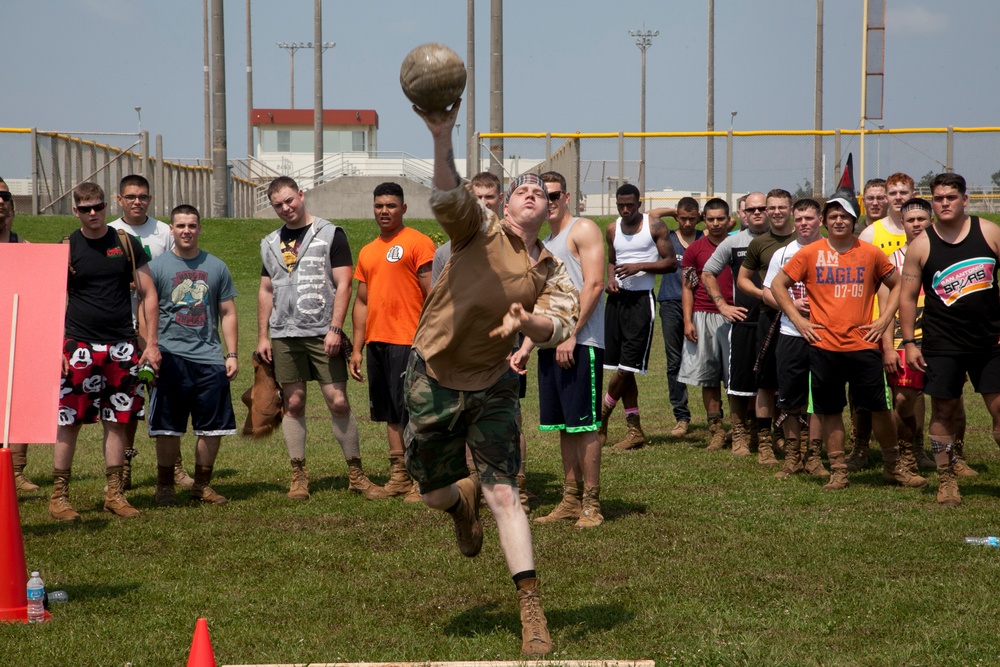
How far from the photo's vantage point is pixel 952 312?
25.0 feet

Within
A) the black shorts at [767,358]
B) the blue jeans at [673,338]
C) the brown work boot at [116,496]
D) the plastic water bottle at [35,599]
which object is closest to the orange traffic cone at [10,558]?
the plastic water bottle at [35,599]

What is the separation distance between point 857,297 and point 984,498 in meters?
1.73

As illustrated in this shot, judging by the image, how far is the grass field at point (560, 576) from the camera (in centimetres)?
488

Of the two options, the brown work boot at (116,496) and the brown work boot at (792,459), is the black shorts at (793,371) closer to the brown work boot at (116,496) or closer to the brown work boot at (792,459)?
the brown work boot at (792,459)

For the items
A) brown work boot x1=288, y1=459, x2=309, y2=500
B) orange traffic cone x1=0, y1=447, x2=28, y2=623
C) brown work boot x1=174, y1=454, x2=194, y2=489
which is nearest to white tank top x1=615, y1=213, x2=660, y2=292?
brown work boot x1=288, y1=459, x2=309, y2=500

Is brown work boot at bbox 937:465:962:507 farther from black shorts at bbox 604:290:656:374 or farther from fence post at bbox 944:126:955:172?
fence post at bbox 944:126:955:172

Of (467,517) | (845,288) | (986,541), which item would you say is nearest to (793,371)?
(845,288)

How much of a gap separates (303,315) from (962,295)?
15.8 ft

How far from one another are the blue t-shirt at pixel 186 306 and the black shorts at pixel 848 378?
4667 mm

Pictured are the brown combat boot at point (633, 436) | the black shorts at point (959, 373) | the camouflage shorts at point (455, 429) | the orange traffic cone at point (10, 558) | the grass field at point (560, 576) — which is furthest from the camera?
the brown combat boot at point (633, 436)

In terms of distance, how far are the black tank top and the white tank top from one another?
10.4 ft

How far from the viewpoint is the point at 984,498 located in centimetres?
787

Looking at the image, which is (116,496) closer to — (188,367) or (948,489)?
(188,367)

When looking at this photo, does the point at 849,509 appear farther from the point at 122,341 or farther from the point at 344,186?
the point at 344,186
